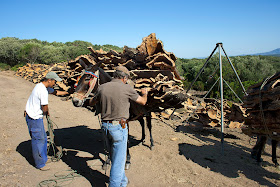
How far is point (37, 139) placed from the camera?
12.7 ft

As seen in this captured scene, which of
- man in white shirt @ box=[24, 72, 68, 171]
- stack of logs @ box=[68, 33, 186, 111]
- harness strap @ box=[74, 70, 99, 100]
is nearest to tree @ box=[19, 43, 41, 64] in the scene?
stack of logs @ box=[68, 33, 186, 111]

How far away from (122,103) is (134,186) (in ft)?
6.15

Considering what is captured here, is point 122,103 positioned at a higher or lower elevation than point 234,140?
higher

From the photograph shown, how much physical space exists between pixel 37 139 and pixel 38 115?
0.53 metres

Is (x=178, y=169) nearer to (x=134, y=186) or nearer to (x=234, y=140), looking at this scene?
(x=134, y=186)

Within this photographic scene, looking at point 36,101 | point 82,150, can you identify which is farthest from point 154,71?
point 82,150

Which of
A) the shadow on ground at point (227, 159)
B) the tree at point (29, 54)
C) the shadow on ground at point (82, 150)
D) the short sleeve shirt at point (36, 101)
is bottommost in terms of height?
the shadow on ground at point (227, 159)

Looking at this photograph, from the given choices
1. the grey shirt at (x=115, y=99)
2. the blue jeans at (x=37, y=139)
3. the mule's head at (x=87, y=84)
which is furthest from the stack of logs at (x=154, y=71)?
the blue jeans at (x=37, y=139)

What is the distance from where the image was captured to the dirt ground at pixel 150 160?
3.75m

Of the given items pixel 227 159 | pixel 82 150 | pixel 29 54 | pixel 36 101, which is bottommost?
pixel 227 159

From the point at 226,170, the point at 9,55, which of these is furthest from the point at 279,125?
the point at 9,55

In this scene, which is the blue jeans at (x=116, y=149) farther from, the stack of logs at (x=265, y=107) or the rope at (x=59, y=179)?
the stack of logs at (x=265, y=107)

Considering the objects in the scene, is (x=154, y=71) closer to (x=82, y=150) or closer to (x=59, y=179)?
(x=82, y=150)

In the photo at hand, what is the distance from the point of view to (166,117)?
909cm
